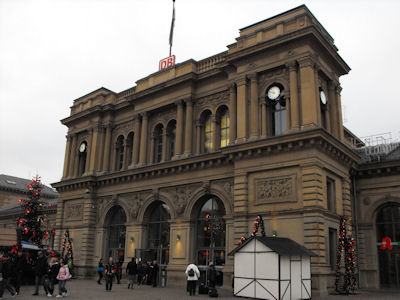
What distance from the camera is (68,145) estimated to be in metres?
45.0

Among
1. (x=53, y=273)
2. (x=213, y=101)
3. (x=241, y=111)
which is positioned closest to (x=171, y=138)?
(x=213, y=101)

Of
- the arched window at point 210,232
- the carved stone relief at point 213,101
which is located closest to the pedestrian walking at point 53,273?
the arched window at point 210,232

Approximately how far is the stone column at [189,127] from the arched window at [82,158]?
48.0ft

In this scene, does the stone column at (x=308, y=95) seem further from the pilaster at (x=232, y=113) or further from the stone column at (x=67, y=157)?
the stone column at (x=67, y=157)

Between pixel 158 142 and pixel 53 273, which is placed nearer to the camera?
pixel 53 273

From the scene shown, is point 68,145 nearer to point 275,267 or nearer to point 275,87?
point 275,87

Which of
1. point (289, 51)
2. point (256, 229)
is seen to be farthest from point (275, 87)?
point (256, 229)

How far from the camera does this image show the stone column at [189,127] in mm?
33062

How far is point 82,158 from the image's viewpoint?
43688mm

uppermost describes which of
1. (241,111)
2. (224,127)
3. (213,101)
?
(213,101)

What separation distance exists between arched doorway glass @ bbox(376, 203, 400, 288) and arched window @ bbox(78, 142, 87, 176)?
2893 centimetres

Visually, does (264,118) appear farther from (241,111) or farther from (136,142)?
(136,142)

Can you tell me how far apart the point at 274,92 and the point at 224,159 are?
5933 millimetres

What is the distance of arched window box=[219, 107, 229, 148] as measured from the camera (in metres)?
32.1
